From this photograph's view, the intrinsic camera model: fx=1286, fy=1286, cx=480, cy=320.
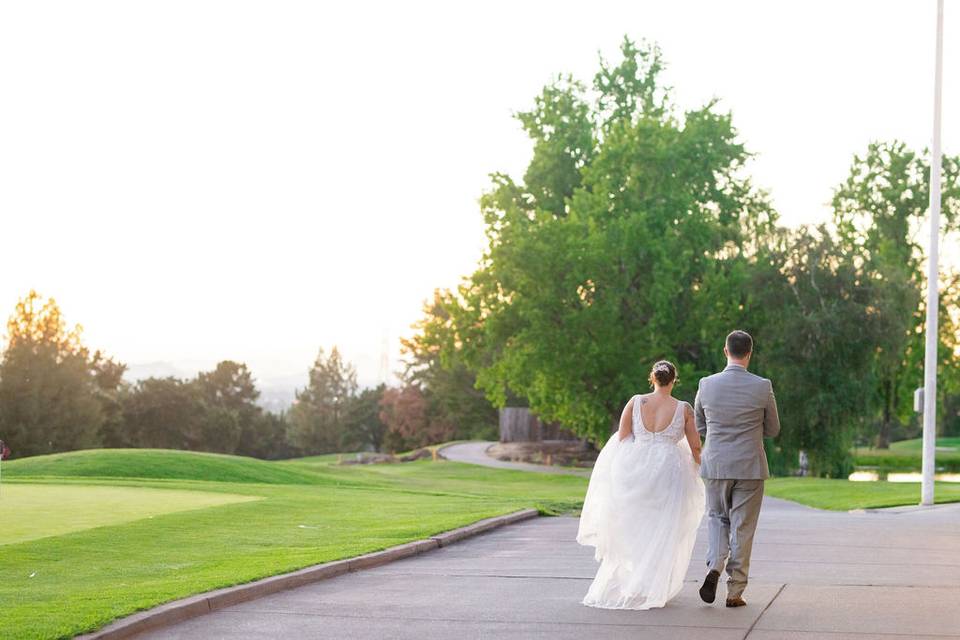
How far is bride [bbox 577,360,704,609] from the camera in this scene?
10.4 m

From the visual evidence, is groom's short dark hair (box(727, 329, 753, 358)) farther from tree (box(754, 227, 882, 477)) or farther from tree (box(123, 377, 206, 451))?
tree (box(123, 377, 206, 451))

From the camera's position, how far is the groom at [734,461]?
10.3 metres

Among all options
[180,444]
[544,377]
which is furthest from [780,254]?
[180,444]

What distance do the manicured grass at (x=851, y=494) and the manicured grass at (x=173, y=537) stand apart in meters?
5.93

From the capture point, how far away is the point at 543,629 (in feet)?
30.9

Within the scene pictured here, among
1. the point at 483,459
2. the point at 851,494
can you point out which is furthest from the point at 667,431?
the point at 483,459

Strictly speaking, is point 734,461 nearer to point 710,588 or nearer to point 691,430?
point 691,430

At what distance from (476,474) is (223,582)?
3420cm

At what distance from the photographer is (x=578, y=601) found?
10.9m

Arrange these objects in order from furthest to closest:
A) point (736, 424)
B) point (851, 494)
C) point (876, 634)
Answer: point (851, 494), point (736, 424), point (876, 634)

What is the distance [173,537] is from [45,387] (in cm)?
5490

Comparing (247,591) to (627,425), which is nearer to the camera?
(627,425)

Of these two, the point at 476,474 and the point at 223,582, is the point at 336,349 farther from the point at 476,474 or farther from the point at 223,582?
the point at 223,582

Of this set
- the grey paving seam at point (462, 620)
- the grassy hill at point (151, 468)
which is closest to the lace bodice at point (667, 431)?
the grey paving seam at point (462, 620)
